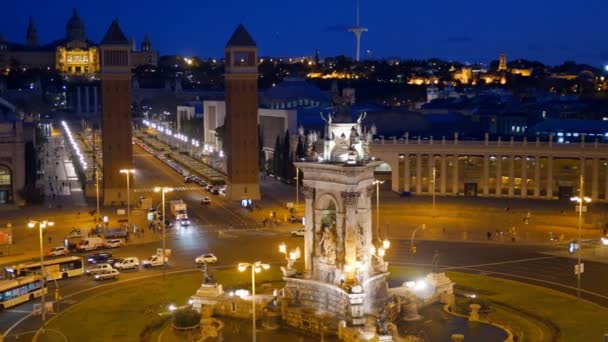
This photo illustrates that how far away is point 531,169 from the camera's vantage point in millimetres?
103375

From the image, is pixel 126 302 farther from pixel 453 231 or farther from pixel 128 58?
pixel 128 58

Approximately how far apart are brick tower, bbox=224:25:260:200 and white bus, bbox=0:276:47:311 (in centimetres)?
4681

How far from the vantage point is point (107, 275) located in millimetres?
60031

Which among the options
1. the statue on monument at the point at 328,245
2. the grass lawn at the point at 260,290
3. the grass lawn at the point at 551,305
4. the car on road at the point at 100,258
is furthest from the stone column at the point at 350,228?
the car on road at the point at 100,258

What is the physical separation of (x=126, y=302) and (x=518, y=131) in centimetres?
9935

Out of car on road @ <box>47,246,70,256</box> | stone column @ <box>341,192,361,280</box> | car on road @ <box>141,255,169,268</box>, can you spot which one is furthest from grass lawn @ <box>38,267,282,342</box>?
car on road @ <box>47,246,70,256</box>

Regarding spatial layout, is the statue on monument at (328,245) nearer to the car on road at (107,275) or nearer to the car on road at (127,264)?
the car on road at (107,275)

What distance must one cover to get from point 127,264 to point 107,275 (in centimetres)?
365

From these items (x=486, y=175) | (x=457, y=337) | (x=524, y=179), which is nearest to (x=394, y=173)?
(x=486, y=175)

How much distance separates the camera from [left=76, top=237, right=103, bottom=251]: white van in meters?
71.2

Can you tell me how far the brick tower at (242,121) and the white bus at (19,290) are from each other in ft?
154

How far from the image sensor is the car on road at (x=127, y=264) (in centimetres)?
6344

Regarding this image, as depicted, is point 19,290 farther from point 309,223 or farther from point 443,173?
point 443,173

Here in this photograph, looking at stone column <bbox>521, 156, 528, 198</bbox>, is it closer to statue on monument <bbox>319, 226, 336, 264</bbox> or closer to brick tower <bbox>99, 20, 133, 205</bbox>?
brick tower <bbox>99, 20, 133, 205</bbox>
